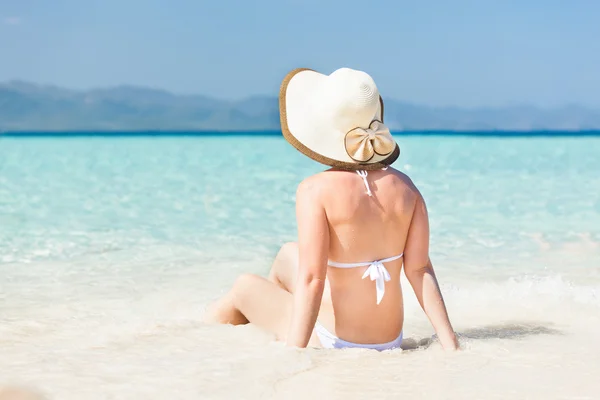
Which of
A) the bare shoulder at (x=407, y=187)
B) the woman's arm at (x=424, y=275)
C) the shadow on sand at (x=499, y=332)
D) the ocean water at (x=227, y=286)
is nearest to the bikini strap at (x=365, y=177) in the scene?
the bare shoulder at (x=407, y=187)

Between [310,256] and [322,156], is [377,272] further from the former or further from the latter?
[322,156]

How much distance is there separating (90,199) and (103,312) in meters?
6.68

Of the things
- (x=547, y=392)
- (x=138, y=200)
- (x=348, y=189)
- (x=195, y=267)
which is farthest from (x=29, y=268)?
(x=138, y=200)

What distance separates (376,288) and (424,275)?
0.22m

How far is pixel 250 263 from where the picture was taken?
20.5 feet

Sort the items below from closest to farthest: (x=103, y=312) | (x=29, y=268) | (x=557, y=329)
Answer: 1. (x=557, y=329)
2. (x=103, y=312)
3. (x=29, y=268)

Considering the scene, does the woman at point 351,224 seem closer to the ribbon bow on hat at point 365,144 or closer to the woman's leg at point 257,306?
the ribbon bow on hat at point 365,144

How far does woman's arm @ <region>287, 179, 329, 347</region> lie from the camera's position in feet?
9.52

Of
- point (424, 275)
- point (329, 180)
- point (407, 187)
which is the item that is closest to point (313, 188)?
point (329, 180)

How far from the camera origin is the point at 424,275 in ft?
10.3

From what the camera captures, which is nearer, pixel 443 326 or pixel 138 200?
pixel 443 326

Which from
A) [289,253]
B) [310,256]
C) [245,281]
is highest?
[310,256]

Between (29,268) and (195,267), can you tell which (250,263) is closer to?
(195,267)

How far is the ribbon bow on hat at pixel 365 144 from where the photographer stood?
9.57 ft
